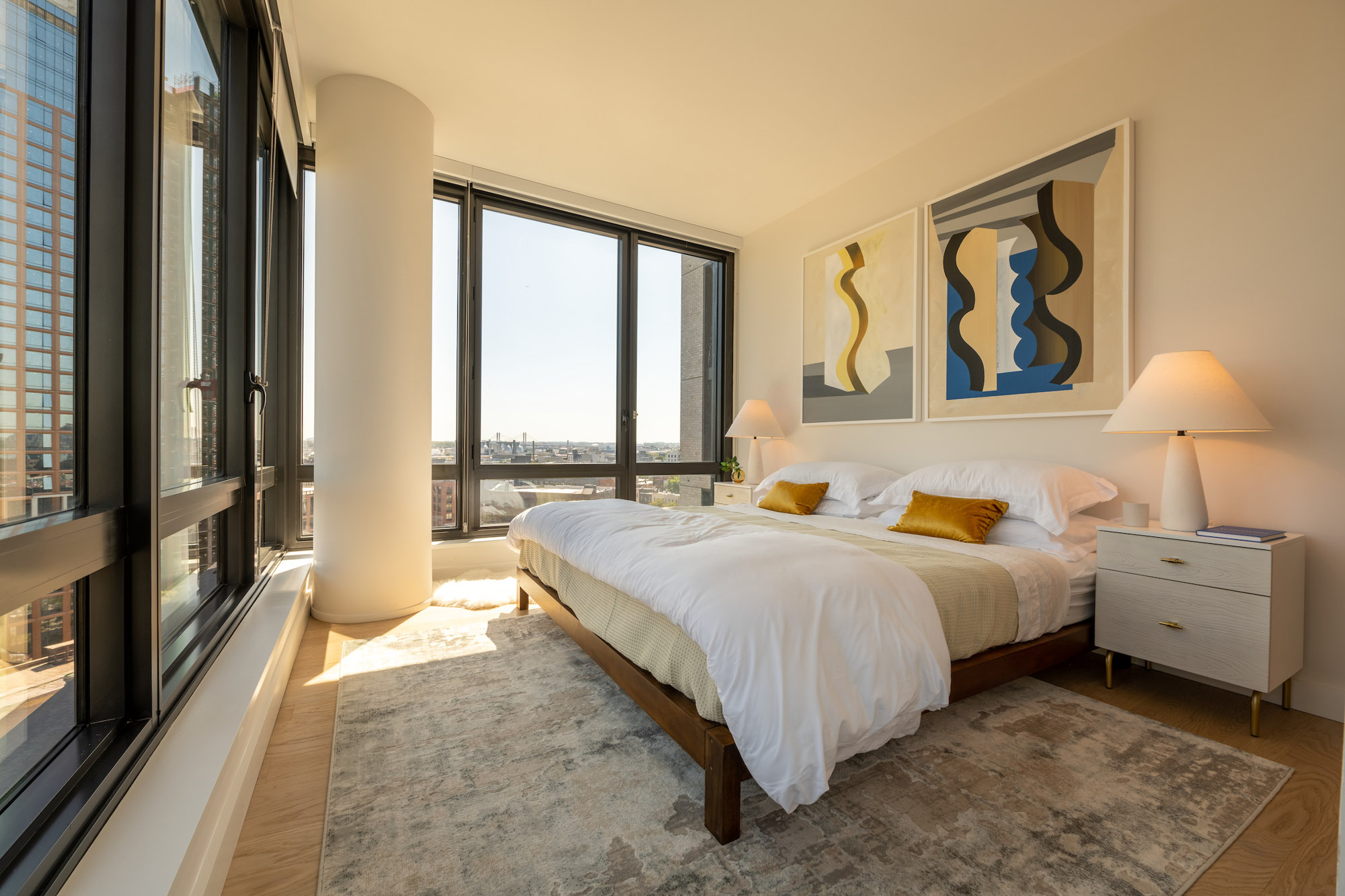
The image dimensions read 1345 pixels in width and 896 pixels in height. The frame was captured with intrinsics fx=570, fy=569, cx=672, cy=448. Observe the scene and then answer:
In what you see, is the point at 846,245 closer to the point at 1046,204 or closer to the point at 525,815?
the point at 1046,204

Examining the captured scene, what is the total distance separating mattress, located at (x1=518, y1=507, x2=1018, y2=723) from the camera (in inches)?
60.5

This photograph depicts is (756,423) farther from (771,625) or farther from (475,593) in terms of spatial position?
(771,625)

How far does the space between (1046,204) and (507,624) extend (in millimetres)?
3515

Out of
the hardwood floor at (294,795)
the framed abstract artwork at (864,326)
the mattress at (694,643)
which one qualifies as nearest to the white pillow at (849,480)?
the framed abstract artwork at (864,326)

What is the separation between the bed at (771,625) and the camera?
1354 millimetres

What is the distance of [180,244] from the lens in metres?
1.70

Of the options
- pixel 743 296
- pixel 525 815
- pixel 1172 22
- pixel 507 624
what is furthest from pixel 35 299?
pixel 743 296

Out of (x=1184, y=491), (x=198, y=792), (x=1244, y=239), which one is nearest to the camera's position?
(x=198, y=792)

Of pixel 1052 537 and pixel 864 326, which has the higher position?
pixel 864 326

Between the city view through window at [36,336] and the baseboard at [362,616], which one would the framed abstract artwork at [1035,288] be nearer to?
the baseboard at [362,616]

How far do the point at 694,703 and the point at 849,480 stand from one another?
7.46ft

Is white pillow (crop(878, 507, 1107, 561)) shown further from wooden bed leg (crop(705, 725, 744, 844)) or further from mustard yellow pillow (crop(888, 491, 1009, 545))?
wooden bed leg (crop(705, 725, 744, 844))

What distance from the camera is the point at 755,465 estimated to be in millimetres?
4723

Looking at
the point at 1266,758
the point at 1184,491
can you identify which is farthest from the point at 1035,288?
the point at 1266,758
